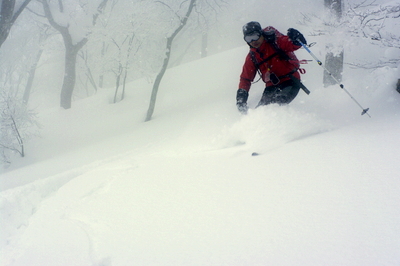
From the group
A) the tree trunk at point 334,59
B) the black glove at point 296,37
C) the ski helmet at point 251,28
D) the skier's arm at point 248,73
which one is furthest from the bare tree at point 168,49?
the black glove at point 296,37

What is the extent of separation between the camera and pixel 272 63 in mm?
4191

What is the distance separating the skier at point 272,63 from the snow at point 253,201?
0.33 m

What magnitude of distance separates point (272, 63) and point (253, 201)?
9.24ft

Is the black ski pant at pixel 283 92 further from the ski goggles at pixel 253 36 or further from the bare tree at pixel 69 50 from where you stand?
the bare tree at pixel 69 50

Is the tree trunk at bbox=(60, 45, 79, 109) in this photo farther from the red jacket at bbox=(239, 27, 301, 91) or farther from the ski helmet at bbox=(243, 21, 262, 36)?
the ski helmet at bbox=(243, 21, 262, 36)

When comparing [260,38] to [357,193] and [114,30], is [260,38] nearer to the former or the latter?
[357,193]

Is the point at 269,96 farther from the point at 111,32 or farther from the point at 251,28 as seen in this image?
the point at 111,32

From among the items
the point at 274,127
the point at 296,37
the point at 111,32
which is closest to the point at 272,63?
the point at 296,37

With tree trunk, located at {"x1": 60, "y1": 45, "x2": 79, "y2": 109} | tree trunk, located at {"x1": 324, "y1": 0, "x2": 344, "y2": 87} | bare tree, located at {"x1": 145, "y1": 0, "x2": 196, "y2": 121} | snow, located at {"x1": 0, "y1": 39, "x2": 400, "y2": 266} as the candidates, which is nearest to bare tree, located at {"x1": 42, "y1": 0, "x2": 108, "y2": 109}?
tree trunk, located at {"x1": 60, "y1": 45, "x2": 79, "y2": 109}

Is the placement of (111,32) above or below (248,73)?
above

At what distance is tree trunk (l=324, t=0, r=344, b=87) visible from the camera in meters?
5.54

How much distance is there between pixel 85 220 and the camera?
2.44 metres

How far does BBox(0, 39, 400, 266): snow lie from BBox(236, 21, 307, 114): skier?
1.07 ft

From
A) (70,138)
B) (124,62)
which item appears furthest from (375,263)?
(124,62)
